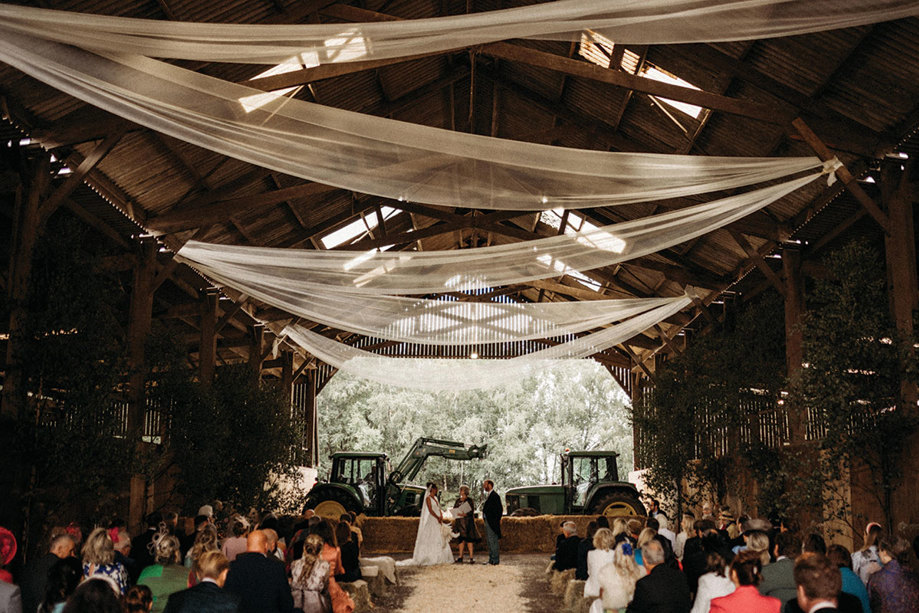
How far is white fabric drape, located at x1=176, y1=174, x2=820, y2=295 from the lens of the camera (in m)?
7.41

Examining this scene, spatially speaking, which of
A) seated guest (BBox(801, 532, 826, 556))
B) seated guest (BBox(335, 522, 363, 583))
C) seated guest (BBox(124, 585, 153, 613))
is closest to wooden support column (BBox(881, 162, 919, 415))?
seated guest (BBox(801, 532, 826, 556))

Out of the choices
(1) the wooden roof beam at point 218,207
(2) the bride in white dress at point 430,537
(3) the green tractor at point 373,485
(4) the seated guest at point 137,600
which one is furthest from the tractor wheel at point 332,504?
(4) the seated guest at point 137,600

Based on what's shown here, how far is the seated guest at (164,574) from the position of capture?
15.3ft

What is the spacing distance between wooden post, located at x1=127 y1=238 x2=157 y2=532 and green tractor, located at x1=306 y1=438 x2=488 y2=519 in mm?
4833

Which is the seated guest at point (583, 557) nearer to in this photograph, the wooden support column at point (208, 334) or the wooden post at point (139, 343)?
the wooden post at point (139, 343)

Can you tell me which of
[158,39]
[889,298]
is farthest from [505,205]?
[889,298]

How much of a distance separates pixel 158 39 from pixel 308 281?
14.9 ft

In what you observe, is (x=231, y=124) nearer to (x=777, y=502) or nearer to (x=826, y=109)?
(x=826, y=109)

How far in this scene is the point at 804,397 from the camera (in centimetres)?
802

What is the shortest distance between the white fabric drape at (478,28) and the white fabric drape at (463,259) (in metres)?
2.44

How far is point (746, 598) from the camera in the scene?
3.59 meters

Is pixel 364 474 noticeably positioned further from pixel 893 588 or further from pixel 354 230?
pixel 893 588

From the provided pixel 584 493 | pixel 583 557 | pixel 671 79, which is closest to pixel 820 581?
pixel 583 557

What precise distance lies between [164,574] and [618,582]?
290cm
